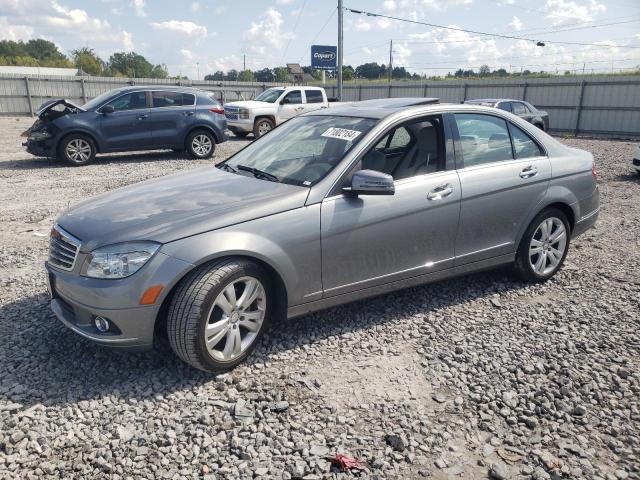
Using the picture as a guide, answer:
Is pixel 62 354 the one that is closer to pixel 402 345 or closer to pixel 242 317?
pixel 242 317

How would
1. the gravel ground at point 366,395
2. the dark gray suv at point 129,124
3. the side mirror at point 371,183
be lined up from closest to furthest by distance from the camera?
the gravel ground at point 366,395
the side mirror at point 371,183
the dark gray suv at point 129,124

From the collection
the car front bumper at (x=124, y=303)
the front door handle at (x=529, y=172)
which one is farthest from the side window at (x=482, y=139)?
the car front bumper at (x=124, y=303)

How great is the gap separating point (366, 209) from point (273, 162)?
0.96m

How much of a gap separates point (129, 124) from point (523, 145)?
9.82 metres

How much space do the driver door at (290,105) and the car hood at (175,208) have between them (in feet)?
49.5

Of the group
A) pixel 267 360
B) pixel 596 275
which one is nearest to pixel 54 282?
pixel 267 360

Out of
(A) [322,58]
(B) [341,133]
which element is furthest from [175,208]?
(A) [322,58]

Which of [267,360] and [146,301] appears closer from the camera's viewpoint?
[146,301]

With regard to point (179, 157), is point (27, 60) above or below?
above

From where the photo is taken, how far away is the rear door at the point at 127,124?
38.9 ft

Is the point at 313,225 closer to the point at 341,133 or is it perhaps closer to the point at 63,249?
the point at 341,133

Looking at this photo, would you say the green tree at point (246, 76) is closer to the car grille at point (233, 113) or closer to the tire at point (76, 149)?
the car grille at point (233, 113)

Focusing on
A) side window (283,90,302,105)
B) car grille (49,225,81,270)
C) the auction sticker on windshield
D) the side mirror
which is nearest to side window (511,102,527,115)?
side window (283,90,302,105)

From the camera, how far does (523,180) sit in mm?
4527
